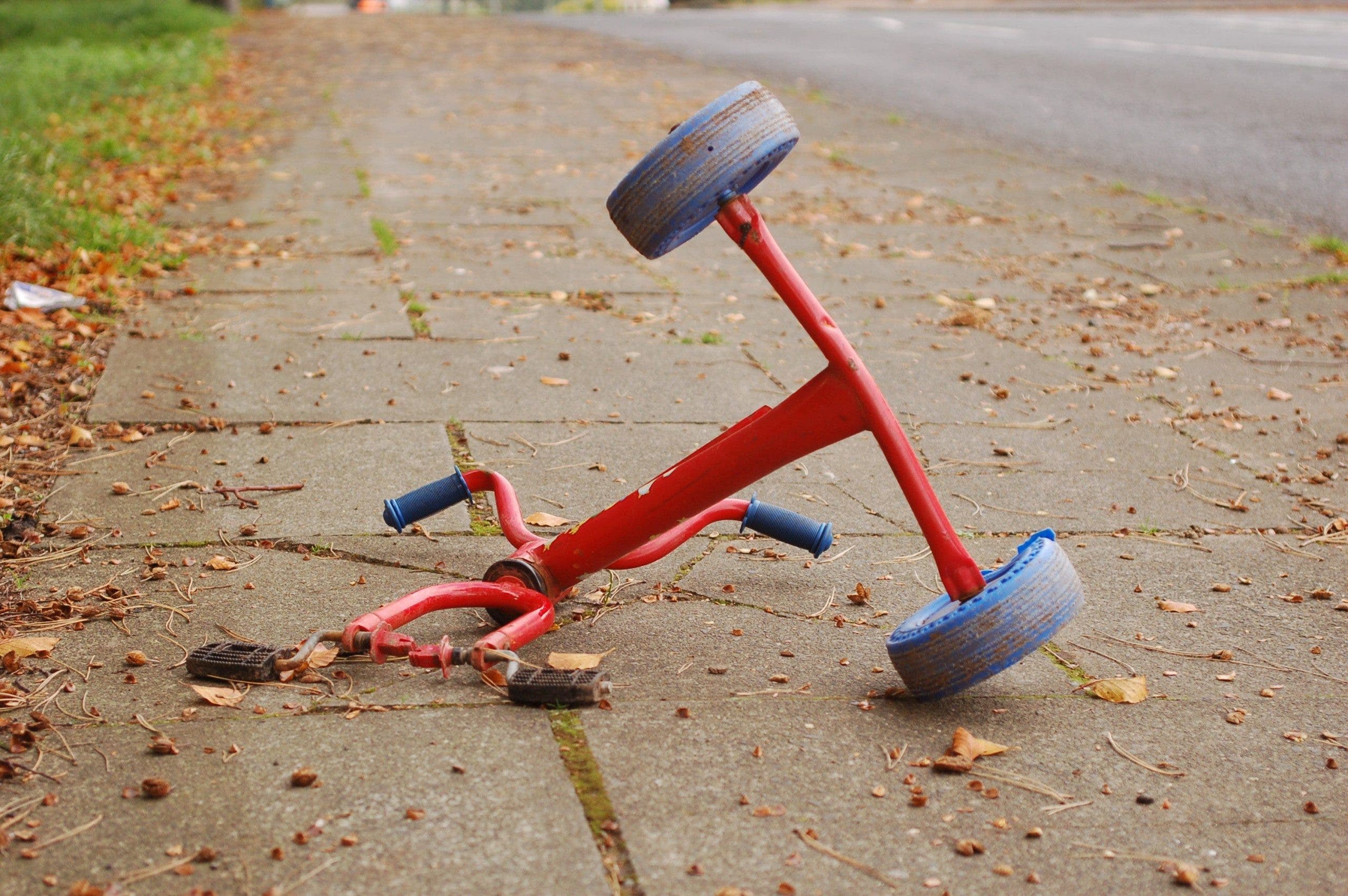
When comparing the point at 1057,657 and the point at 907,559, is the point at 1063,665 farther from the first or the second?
the point at 907,559

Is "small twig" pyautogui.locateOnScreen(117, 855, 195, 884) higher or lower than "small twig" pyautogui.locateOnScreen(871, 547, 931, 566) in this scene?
higher

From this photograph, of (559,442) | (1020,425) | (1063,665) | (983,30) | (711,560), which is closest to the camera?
(1063,665)

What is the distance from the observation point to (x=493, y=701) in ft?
6.65

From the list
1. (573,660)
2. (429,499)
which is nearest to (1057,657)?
(573,660)

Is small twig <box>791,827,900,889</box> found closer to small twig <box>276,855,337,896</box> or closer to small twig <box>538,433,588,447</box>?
small twig <box>276,855,337,896</box>

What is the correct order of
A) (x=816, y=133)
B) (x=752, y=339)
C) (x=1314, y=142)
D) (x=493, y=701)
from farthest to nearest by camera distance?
(x=816, y=133) → (x=1314, y=142) → (x=752, y=339) → (x=493, y=701)

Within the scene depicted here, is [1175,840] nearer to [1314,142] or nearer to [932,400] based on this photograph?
[932,400]

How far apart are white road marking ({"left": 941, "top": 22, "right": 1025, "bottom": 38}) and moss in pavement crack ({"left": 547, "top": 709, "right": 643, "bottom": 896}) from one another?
Result: 45.9ft

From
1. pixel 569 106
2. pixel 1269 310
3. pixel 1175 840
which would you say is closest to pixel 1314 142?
pixel 1269 310

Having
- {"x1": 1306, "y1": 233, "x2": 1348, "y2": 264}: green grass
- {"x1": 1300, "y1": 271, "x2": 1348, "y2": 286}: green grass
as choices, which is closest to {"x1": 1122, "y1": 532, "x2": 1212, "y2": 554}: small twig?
{"x1": 1300, "y1": 271, "x2": 1348, "y2": 286}: green grass

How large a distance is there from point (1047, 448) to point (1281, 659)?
1129 mm

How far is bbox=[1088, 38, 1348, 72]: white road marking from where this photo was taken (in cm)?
1120

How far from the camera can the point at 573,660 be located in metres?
2.19

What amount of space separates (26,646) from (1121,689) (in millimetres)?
1833
